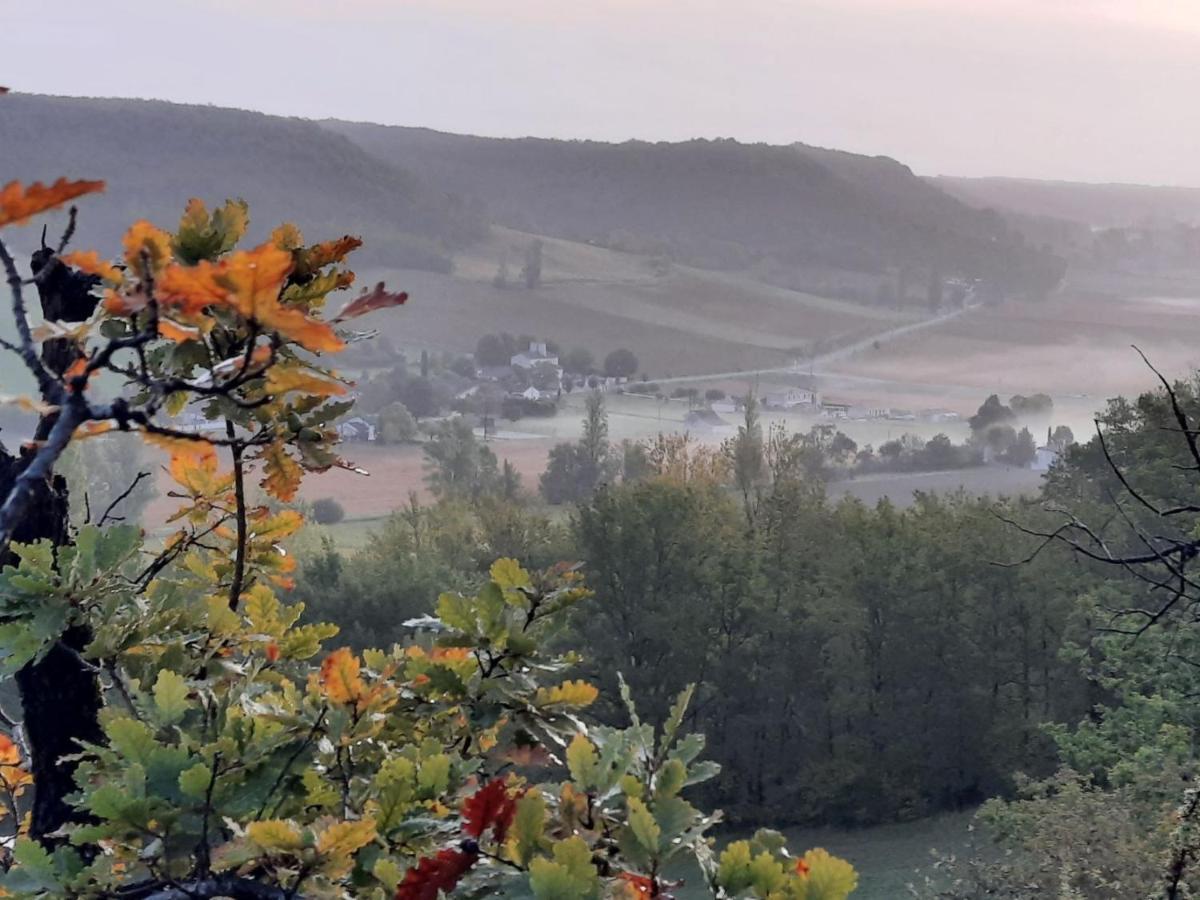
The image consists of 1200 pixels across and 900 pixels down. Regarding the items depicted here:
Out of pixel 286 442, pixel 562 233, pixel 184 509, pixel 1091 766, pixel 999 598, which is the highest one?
pixel 562 233

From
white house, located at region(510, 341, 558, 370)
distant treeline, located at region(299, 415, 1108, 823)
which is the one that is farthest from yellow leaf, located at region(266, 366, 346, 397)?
white house, located at region(510, 341, 558, 370)

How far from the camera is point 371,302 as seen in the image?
1.32 meters

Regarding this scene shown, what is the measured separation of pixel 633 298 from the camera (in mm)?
64812

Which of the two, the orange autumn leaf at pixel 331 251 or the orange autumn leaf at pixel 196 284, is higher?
the orange autumn leaf at pixel 331 251

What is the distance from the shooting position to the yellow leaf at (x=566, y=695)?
2.04 metres

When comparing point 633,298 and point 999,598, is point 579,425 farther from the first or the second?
point 999,598

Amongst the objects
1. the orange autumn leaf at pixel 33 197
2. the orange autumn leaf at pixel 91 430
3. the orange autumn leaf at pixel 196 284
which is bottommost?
the orange autumn leaf at pixel 91 430

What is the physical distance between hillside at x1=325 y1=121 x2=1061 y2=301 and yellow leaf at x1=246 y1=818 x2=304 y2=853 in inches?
2601

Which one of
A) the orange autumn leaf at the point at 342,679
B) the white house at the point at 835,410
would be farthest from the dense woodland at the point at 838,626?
the white house at the point at 835,410

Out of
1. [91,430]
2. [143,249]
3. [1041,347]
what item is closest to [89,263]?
[143,249]

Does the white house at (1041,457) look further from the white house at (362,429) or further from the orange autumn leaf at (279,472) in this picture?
the orange autumn leaf at (279,472)

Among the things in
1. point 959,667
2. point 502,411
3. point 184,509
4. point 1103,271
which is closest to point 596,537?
point 959,667

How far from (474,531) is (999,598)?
43.0ft

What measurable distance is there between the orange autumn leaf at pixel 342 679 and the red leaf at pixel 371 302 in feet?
2.38
